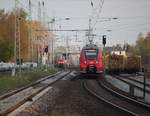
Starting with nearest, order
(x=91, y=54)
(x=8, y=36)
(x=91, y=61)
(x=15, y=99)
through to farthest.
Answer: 1. (x=15, y=99)
2. (x=91, y=61)
3. (x=91, y=54)
4. (x=8, y=36)

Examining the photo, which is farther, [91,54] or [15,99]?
[91,54]

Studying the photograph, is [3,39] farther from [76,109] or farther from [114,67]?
[76,109]

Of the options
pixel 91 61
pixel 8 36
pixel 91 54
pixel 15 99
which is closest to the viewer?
pixel 15 99

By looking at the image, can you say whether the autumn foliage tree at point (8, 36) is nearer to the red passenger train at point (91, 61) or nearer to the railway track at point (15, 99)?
the red passenger train at point (91, 61)

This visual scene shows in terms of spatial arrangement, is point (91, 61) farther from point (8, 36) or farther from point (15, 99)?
point (8, 36)

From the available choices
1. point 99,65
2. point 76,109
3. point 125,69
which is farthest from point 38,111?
point 125,69

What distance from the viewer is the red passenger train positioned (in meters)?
32.6

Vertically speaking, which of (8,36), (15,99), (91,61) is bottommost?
(15,99)

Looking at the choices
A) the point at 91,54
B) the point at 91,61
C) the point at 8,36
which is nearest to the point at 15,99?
the point at 91,61

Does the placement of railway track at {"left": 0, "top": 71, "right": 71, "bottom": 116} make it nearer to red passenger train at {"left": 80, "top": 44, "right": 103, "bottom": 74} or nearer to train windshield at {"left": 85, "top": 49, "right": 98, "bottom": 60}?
red passenger train at {"left": 80, "top": 44, "right": 103, "bottom": 74}

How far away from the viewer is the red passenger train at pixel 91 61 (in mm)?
32594

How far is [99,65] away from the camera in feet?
107

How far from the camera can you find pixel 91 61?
32.8 metres

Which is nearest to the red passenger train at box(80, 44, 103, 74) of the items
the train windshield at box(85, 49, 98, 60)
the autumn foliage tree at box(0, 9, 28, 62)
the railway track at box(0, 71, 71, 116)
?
the train windshield at box(85, 49, 98, 60)
